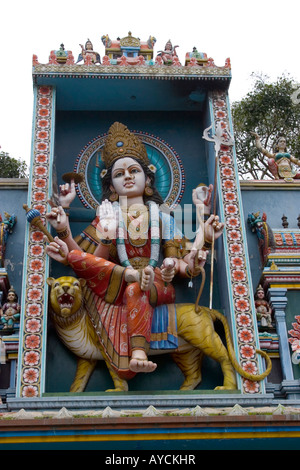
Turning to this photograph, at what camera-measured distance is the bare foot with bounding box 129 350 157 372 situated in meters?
8.55

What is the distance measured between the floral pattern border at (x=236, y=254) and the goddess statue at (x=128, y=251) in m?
0.32

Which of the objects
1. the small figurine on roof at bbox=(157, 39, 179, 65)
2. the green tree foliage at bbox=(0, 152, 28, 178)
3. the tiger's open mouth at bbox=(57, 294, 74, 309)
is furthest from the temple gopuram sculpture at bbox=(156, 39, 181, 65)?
the green tree foliage at bbox=(0, 152, 28, 178)

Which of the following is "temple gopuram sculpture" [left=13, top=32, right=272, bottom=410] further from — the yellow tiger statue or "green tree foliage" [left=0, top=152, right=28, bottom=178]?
"green tree foliage" [left=0, top=152, right=28, bottom=178]

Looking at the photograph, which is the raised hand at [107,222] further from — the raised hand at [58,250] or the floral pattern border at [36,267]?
the floral pattern border at [36,267]

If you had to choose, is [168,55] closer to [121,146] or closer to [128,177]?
[121,146]

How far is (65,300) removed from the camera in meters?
9.13

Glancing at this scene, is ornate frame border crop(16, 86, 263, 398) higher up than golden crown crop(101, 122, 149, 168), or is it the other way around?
golden crown crop(101, 122, 149, 168)

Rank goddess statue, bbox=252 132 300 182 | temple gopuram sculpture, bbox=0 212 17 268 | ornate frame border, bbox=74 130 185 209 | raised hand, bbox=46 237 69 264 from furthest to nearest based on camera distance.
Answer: goddess statue, bbox=252 132 300 182
ornate frame border, bbox=74 130 185 209
temple gopuram sculpture, bbox=0 212 17 268
raised hand, bbox=46 237 69 264

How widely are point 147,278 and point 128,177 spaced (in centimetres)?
199

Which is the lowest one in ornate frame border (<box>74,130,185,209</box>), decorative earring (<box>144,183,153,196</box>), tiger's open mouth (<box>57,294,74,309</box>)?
tiger's open mouth (<box>57,294,74,309</box>)

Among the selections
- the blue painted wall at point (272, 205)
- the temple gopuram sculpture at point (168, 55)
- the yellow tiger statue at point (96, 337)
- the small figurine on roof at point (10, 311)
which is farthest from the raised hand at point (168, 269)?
the temple gopuram sculpture at point (168, 55)

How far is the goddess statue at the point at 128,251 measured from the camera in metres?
9.01

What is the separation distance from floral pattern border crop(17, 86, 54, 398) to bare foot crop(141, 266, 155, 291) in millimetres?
1239

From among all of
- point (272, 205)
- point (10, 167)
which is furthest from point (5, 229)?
point (10, 167)
